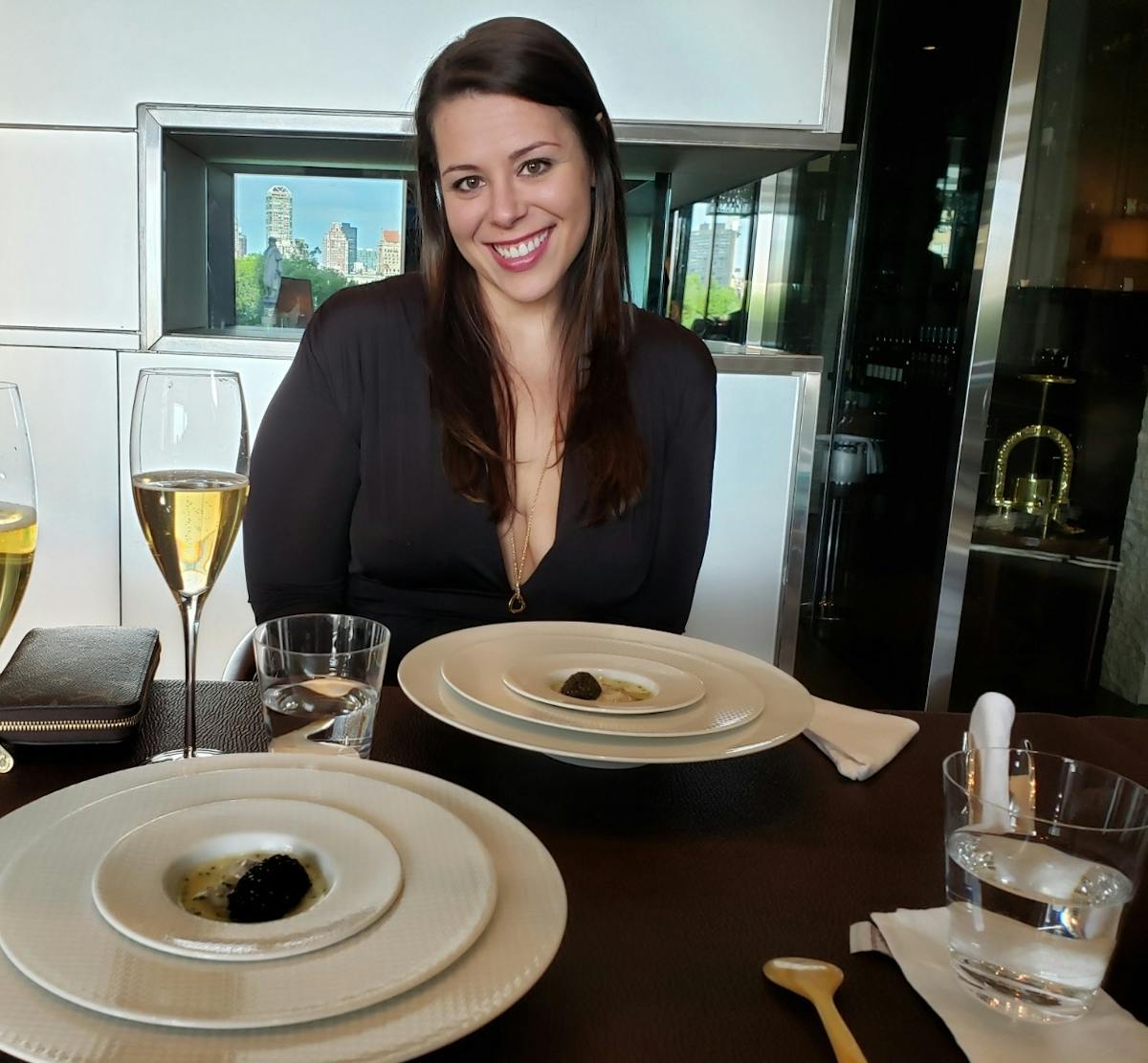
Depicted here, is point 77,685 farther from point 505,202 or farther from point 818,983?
point 505,202

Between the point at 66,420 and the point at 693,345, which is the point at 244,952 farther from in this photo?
the point at 66,420

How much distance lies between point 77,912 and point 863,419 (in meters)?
3.15

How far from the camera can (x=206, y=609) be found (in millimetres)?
2365

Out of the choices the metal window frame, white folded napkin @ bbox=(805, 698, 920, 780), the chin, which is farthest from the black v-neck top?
the metal window frame

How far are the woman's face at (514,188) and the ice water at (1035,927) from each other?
4.07 ft

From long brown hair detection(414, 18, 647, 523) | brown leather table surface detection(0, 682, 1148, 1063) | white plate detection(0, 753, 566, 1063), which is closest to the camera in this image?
white plate detection(0, 753, 566, 1063)

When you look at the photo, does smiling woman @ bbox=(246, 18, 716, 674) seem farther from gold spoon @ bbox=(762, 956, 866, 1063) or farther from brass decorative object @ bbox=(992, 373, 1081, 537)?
brass decorative object @ bbox=(992, 373, 1081, 537)

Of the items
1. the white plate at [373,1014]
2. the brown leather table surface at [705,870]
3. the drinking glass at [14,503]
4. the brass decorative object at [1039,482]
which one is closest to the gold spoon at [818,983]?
the brown leather table surface at [705,870]

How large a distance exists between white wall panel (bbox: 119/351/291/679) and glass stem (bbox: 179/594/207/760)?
1547mm

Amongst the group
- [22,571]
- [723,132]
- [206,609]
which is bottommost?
[206,609]

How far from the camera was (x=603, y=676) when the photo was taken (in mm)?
929

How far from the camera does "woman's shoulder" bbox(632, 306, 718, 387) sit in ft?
5.70

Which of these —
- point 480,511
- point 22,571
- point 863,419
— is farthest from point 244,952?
point 863,419

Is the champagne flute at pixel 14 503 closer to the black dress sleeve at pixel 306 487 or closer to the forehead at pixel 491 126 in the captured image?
the black dress sleeve at pixel 306 487
